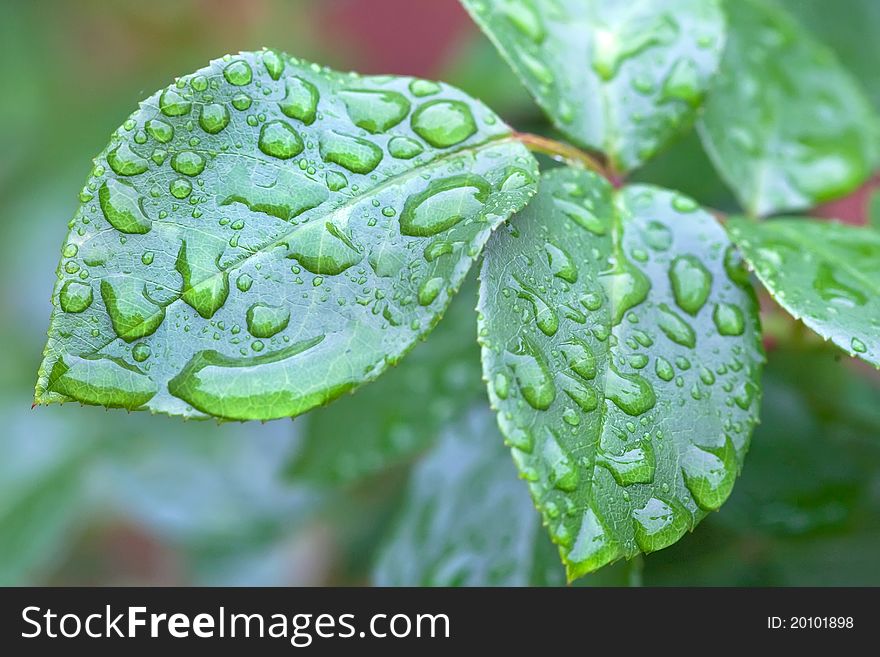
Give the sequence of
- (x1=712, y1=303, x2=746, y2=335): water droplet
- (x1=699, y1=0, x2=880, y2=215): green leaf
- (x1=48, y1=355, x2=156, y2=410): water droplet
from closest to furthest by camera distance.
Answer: (x1=48, y1=355, x2=156, y2=410): water droplet < (x1=712, y1=303, x2=746, y2=335): water droplet < (x1=699, y1=0, x2=880, y2=215): green leaf

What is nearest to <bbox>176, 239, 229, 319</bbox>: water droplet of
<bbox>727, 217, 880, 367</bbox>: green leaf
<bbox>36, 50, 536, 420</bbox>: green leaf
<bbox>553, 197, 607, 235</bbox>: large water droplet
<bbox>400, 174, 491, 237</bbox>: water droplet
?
<bbox>36, 50, 536, 420</bbox>: green leaf

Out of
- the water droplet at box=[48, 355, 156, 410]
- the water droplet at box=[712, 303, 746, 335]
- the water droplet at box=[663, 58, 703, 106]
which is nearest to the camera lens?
the water droplet at box=[48, 355, 156, 410]

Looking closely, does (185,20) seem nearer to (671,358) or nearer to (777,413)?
(777,413)

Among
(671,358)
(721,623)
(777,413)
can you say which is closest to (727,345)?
(671,358)

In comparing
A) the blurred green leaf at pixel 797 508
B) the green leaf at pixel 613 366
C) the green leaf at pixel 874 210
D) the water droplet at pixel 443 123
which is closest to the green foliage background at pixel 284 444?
the blurred green leaf at pixel 797 508

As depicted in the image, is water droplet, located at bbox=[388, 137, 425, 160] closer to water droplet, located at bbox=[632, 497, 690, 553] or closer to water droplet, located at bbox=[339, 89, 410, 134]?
water droplet, located at bbox=[339, 89, 410, 134]

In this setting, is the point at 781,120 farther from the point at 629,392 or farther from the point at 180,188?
the point at 180,188
